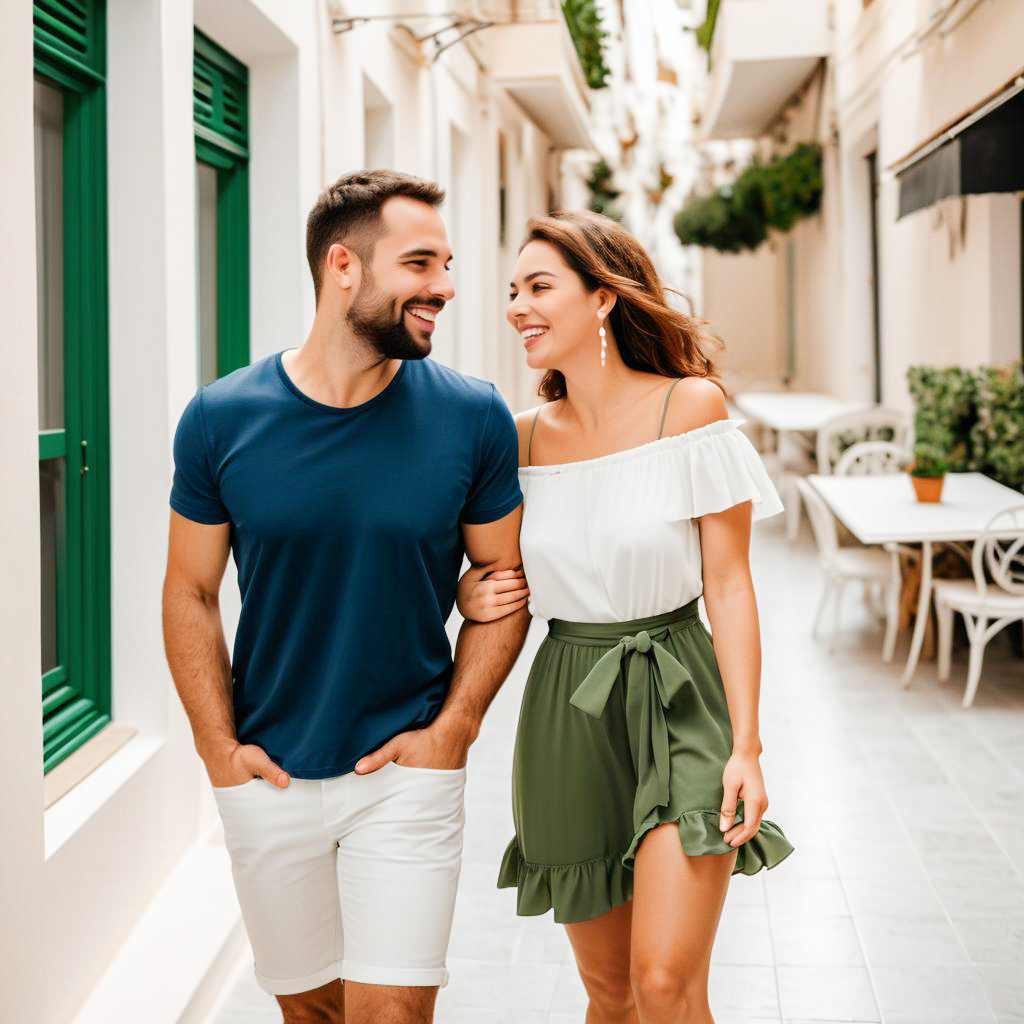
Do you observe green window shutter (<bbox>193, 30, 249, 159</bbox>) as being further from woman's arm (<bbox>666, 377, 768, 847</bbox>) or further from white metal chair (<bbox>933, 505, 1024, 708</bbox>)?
white metal chair (<bbox>933, 505, 1024, 708</bbox>)

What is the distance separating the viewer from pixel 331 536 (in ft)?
7.66

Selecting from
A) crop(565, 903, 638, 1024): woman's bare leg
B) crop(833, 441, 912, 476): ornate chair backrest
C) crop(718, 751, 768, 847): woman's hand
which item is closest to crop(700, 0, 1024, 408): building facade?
crop(833, 441, 912, 476): ornate chair backrest

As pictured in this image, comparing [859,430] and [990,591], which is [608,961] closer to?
[990,591]

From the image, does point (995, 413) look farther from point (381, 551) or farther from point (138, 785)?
point (381, 551)

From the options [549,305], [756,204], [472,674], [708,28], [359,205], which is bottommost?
[472,674]

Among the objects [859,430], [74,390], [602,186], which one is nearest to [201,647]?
[74,390]

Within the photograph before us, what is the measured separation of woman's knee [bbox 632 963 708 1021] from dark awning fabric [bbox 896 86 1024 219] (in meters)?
5.32

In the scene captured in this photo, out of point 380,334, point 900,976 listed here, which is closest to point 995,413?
point 900,976

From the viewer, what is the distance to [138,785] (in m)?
3.82

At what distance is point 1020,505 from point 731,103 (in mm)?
11094

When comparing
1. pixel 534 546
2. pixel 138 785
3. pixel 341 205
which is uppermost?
pixel 341 205

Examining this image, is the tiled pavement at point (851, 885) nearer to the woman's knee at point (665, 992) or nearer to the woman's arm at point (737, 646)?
the woman's knee at point (665, 992)

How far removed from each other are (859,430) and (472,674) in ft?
31.7

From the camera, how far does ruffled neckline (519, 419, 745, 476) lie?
2.60m
